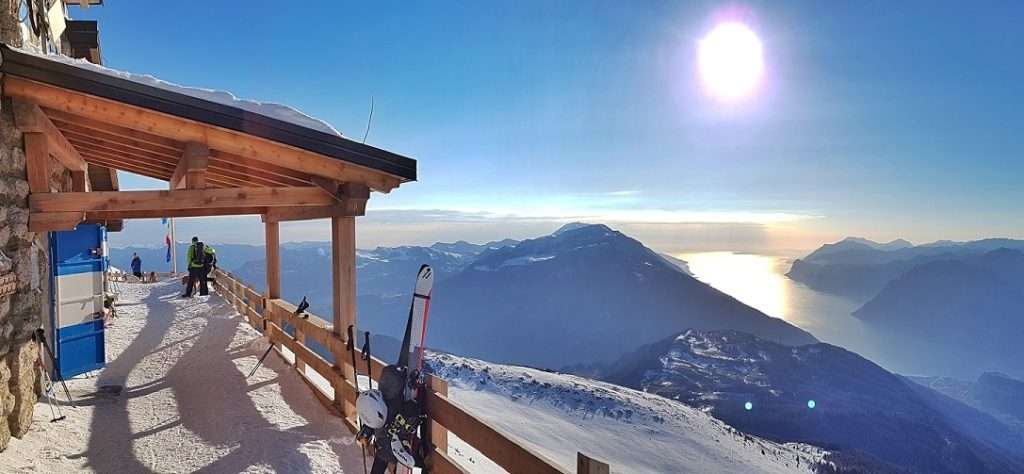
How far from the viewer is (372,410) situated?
3215 millimetres

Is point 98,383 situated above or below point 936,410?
above

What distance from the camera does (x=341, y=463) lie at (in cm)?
449

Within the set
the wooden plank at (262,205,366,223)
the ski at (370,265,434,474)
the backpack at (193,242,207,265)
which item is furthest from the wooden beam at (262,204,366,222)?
the backpack at (193,242,207,265)

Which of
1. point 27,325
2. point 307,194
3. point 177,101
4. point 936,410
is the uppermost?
A: point 177,101

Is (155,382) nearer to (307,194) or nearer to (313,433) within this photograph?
(313,433)

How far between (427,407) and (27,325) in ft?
13.5

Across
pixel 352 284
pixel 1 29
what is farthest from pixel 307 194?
pixel 1 29

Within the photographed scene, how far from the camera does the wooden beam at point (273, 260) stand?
847cm

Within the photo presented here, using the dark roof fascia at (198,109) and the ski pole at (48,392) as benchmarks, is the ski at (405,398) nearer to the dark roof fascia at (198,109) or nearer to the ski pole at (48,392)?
the dark roof fascia at (198,109)

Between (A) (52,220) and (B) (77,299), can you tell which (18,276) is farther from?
(B) (77,299)

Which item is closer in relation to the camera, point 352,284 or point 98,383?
point 352,284

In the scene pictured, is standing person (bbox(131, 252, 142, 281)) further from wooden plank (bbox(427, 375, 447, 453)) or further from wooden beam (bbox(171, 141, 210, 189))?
wooden plank (bbox(427, 375, 447, 453))

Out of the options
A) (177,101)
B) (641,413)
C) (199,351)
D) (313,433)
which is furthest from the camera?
(641,413)

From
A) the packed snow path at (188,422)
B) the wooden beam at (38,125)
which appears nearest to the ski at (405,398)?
the packed snow path at (188,422)
